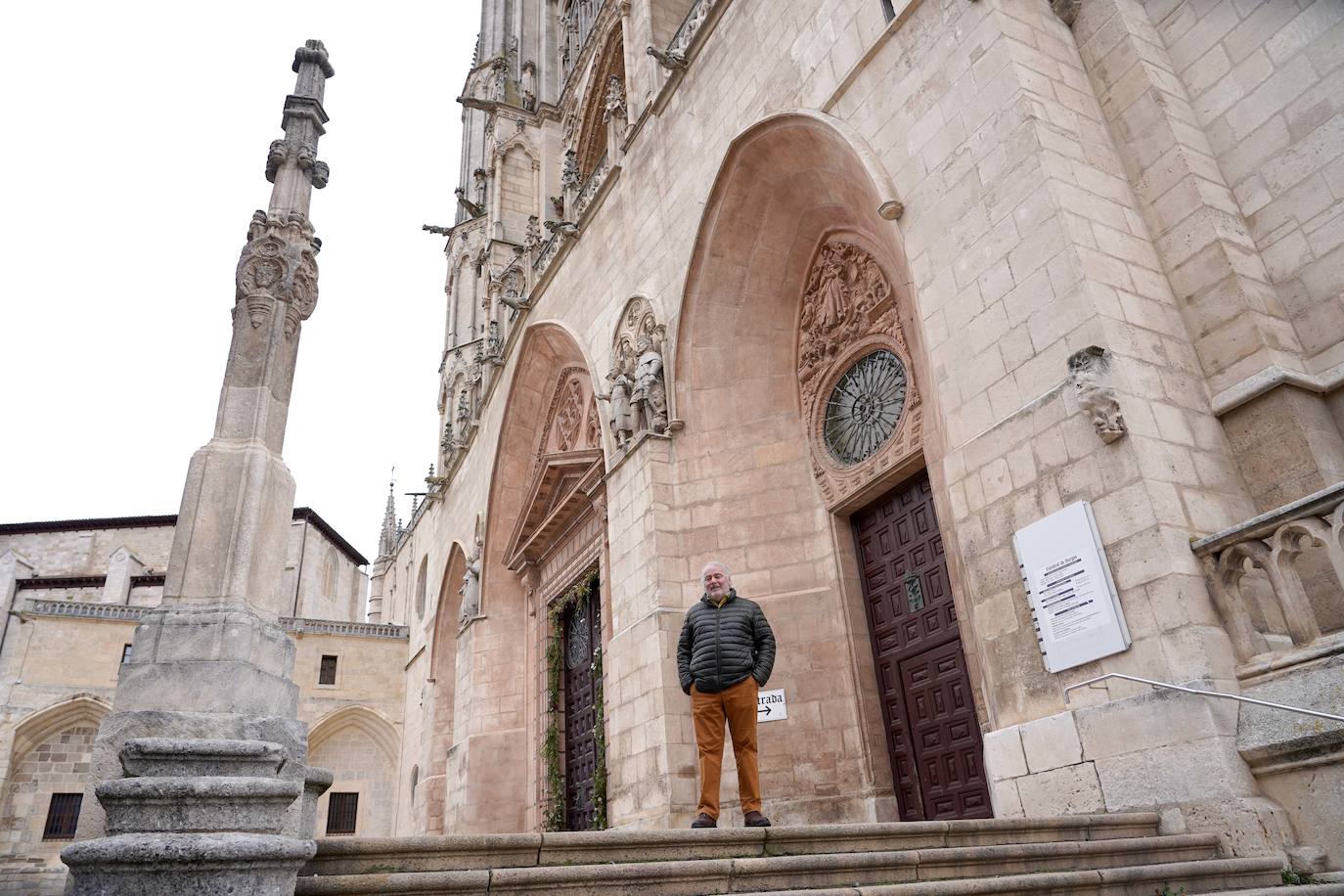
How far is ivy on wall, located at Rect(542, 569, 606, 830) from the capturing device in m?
11.6

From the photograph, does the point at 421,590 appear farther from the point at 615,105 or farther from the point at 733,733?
the point at 733,733

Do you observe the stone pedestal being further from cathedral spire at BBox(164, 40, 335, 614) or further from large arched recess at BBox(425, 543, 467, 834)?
large arched recess at BBox(425, 543, 467, 834)

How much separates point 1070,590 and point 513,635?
1209 cm

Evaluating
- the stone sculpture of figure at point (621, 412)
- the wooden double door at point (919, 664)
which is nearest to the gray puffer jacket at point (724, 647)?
the wooden double door at point (919, 664)

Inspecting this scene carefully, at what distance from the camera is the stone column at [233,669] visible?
9.00 ft

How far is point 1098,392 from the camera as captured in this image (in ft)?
16.7

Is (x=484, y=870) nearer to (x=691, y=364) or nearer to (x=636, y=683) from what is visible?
(x=636, y=683)

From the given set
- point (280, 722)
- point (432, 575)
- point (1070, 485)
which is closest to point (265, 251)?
point (280, 722)

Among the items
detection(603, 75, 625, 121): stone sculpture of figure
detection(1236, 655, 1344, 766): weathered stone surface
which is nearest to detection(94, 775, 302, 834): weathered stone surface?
detection(1236, 655, 1344, 766): weathered stone surface

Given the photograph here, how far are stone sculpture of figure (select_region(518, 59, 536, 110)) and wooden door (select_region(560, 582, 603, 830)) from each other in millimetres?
13928

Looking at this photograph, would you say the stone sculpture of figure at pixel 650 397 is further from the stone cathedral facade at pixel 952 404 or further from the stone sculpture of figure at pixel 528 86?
the stone sculpture of figure at pixel 528 86

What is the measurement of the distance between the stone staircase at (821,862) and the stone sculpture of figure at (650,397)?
6.39 meters

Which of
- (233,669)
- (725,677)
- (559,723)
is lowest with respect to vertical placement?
(233,669)

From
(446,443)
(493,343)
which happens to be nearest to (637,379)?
(493,343)
